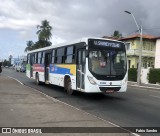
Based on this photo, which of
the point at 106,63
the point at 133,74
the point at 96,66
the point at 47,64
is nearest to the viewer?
the point at 96,66

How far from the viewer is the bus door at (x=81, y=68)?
648 inches

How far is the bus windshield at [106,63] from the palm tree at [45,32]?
7919 cm

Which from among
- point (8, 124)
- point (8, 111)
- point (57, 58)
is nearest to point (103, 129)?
point (8, 124)

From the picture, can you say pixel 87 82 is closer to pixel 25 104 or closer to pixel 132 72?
pixel 25 104

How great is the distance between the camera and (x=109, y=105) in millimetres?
14859

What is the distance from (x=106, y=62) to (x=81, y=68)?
1.30 metres

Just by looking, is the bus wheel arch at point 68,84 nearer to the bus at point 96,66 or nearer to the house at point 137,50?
the bus at point 96,66

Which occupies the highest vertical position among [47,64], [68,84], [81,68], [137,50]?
[137,50]

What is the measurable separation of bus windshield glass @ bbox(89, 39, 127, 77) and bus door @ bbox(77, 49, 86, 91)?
50 centimetres

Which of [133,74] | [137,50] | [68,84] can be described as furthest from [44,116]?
[137,50]

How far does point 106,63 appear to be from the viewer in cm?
1631

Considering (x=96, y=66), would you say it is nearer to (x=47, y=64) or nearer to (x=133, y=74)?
(x=47, y=64)

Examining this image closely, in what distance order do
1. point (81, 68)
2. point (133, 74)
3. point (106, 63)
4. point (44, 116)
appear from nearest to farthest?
point (44, 116)
point (106, 63)
point (81, 68)
point (133, 74)

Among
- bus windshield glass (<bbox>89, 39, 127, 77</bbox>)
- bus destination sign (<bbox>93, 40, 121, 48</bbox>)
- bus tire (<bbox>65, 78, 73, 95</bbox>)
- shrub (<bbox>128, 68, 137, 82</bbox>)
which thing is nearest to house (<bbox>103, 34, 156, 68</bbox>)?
shrub (<bbox>128, 68, 137, 82</bbox>)
